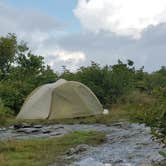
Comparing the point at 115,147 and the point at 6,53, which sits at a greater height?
the point at 6,53

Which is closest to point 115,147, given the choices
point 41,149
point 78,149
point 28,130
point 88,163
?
point 78,149

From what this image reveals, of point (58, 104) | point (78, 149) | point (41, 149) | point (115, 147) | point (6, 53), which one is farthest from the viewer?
point (6, 53)

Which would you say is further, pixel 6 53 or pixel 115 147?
pixel 6 53

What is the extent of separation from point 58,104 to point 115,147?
9.53m

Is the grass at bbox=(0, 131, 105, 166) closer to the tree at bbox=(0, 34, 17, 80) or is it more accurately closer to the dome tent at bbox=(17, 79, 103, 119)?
the dome tent at bbox=(17, 79, 103, 119)

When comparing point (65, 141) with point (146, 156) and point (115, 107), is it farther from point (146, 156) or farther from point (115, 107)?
point (115, 107)

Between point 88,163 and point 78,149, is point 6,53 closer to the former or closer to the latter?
point 78,149

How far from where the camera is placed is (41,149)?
11.8 m

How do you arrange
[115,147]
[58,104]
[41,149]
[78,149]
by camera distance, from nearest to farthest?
[78,149]
[115,147]
[41,149]
[58,104]

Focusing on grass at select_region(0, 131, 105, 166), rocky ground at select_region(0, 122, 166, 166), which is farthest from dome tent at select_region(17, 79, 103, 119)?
grass at select_region(0, 131, 105, 166)

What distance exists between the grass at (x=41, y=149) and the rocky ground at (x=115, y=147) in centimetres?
31

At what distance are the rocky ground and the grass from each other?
31 centimetres

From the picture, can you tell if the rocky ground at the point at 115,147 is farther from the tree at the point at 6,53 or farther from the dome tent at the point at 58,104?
the tree at the point at 6,53

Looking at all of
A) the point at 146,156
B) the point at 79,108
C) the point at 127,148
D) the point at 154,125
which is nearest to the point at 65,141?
the point at 127,148
